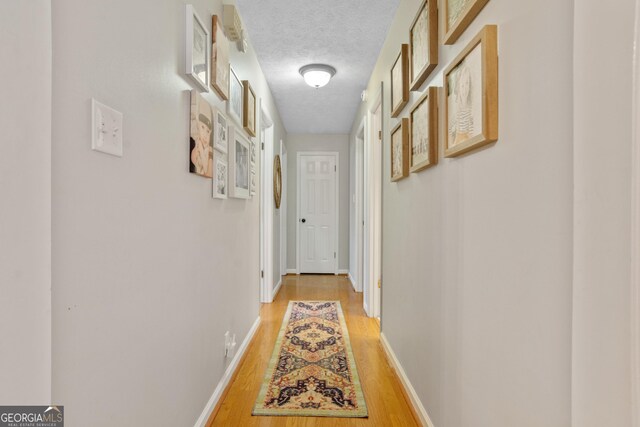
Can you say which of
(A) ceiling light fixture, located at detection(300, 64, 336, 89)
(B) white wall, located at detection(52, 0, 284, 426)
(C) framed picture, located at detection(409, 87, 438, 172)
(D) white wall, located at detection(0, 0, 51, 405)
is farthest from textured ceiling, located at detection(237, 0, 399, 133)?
(D) white wall, located at detection(0, 0, 51, 405)

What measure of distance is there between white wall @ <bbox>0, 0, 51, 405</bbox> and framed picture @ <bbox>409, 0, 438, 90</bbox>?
1.31m

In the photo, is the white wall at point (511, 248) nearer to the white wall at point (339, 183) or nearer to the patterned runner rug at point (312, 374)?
the patterned runner rug at point (312, 374)

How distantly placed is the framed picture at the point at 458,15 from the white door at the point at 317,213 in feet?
14.9

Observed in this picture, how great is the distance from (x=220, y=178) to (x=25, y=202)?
4.30ft

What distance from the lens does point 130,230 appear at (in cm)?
105

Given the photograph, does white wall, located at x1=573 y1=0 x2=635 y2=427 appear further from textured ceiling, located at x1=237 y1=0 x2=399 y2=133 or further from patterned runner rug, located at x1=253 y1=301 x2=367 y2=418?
textured ceiling, located at x1=237 y1=0 x2=399 y2=133

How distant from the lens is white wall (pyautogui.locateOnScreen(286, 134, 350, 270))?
19.2 ft

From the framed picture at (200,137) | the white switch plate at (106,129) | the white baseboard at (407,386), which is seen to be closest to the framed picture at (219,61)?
the framed picture at (200,137)

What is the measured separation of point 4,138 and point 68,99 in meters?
0.24

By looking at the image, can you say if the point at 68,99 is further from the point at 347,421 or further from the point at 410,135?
the point at 347,421

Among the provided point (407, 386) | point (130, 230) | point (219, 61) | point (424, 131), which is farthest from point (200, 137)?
point (407, 386)

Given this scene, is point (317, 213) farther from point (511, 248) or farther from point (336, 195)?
point (511, 248)

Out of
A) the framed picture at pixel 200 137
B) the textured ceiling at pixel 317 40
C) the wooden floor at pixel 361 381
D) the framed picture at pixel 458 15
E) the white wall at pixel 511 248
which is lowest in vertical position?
the wooden floor at pixel 361 381

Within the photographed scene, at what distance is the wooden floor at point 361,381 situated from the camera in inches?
69.3
